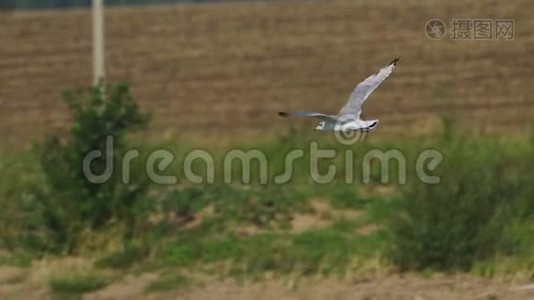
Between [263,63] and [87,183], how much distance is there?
11.3m

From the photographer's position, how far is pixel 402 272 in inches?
358

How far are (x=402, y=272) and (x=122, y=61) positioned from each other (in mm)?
13661

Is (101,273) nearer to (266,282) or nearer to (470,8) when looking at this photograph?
(266,282)

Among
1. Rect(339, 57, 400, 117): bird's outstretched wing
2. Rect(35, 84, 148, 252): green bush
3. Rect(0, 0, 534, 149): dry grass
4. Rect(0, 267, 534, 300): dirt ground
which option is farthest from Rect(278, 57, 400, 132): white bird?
Rect(0, 0, 534, 149): dry grass

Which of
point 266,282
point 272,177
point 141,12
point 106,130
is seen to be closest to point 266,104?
point 141,12

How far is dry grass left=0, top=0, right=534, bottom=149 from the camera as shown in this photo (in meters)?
18.5

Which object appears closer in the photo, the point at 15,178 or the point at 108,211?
the point at 108,211

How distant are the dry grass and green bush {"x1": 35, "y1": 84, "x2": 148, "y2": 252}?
19.7 ft

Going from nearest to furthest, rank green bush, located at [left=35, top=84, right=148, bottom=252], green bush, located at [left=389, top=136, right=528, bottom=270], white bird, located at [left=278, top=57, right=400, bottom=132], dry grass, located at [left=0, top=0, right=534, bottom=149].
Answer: white bird, located at [left=278, top=57, right=400, bottom=132] → green bush, located at [left=389, top=136, right=528, bottom=270] → green bush, located at [left=35, top=84, right=148, bottom=252] → dry grass, located at [left=0, top=0, right=534, bottom=149]

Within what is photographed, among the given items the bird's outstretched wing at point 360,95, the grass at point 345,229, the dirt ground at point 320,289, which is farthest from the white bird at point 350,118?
the grass at point 345,229

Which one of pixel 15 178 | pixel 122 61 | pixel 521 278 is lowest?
pixel 521 278

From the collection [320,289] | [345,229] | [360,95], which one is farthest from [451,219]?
[360,95]

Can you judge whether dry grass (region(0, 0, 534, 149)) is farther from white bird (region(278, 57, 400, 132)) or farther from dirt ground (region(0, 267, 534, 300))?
white bird (region(278, 57, 400, 132))

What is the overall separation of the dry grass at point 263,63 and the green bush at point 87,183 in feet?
19.7
